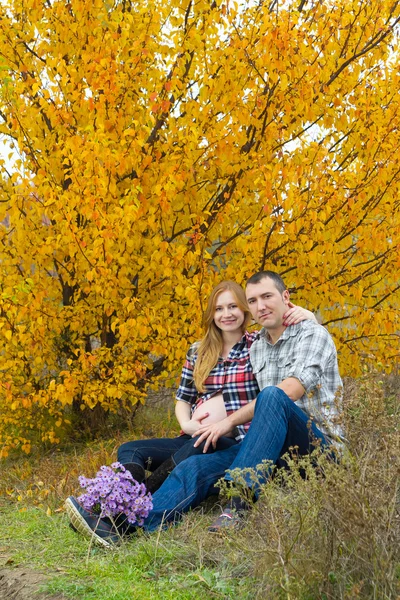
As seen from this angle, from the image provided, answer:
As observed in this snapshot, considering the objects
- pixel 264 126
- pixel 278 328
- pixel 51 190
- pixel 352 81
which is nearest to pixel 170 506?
pixel 278 328

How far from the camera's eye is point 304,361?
352cm

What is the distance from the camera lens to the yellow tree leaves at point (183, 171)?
4.28 metres

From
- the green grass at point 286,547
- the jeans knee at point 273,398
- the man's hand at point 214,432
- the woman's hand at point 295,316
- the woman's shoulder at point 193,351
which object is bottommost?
the green grass at point 286,547

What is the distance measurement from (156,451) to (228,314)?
0.81 meters

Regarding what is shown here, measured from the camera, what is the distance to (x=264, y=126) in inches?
180

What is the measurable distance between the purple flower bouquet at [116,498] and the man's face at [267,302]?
1009 millimetres

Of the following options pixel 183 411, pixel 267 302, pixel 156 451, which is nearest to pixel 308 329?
pixel 267 302

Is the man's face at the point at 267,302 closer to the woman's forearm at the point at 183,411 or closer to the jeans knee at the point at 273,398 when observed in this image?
the jeans knee at the point at 273,398

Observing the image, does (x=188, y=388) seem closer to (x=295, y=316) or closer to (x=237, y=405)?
(x=237, y=405)

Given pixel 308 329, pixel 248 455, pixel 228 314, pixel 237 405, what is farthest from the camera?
pixel 228 314

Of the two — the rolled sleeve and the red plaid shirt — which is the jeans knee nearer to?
the red plaid shirt

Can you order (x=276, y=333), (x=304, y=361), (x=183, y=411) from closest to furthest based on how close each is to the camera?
(x=304, y=361) < (x=276, y=333) < (x=183, y=411)

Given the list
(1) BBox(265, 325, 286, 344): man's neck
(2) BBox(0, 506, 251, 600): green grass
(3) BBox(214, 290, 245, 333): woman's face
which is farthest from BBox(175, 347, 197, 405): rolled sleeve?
(2) BBox(0, 506, 251, 600): green grass

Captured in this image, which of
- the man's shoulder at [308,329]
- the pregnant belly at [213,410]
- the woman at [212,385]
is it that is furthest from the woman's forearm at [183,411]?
the man's shoulder at [308,329]
